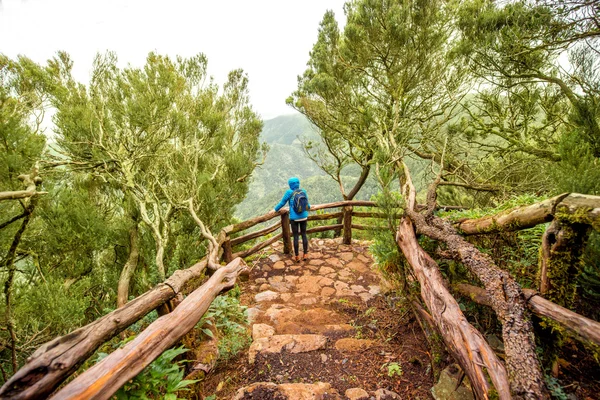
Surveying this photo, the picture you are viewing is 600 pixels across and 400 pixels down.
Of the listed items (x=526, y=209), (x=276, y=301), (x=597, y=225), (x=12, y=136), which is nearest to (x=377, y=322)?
(x=276, y=301)

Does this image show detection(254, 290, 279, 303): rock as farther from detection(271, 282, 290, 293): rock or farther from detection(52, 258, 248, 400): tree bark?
detection(52, 258, 248, 400): tree bark

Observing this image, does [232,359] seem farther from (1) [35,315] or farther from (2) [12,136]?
(2) [12,136]

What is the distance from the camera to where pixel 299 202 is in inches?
183

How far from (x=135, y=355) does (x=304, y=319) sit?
7.13 ft

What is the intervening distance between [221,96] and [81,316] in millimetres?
5902

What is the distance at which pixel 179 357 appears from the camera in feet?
6.66

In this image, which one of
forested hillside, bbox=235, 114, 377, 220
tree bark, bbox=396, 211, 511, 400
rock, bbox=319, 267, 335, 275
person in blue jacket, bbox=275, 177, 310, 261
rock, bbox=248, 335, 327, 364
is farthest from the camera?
forested hillside, bbox=235, 114, 377, 220

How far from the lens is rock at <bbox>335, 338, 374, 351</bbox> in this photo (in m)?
2.47

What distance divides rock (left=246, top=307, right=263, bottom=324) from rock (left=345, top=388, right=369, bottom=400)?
1528mm

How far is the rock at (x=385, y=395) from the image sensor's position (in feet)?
5.98

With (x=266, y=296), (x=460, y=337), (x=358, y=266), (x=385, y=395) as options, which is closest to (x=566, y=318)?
(x=460, y=337)

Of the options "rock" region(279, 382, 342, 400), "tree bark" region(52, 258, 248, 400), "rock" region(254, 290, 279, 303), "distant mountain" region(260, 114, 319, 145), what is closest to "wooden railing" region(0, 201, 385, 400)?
"tree bark" region(52, 258, 248, 400)

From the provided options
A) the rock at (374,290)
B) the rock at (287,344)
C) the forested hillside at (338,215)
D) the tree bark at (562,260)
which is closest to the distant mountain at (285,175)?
the forested hillside at (338,215)

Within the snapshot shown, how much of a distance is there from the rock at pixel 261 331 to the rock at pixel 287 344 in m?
0.16
